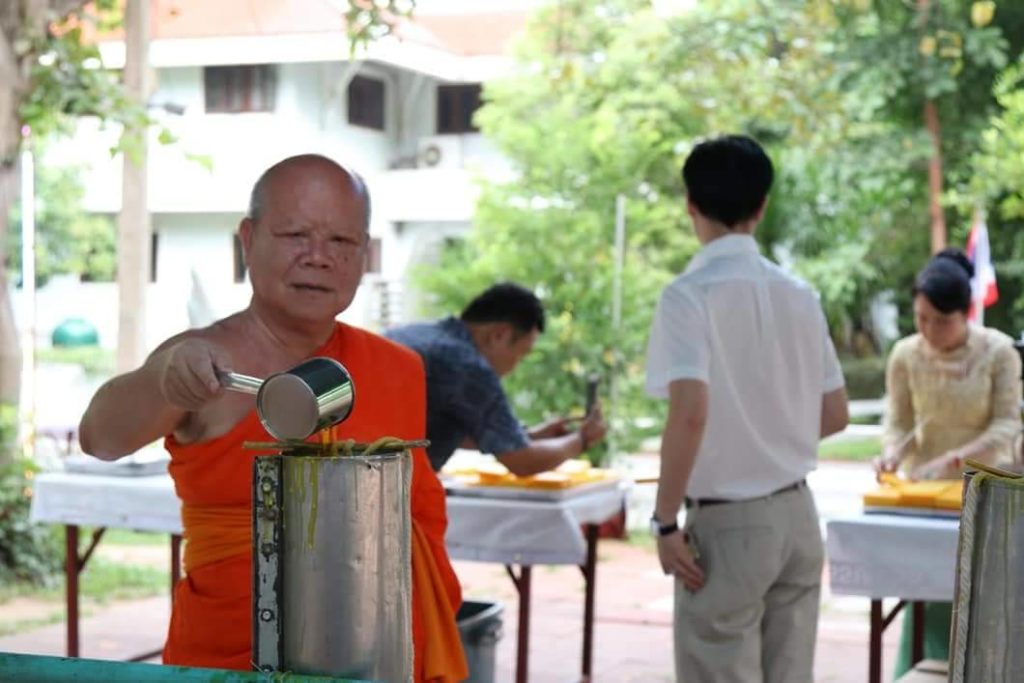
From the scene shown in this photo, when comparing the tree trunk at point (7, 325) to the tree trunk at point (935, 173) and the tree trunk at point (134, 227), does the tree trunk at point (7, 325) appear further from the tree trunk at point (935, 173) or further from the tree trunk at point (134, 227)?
the tree trunk at point (935, 173)

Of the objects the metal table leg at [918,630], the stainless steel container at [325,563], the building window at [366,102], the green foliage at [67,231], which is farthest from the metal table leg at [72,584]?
the building window at [366,102]

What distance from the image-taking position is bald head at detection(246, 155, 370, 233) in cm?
212

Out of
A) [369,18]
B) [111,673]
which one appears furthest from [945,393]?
[111,673]

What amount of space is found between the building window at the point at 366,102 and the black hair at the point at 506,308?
51.0ft

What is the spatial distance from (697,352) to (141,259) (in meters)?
6.47

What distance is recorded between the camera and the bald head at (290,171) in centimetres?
212

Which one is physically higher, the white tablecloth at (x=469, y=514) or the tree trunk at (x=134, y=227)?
the tree trunk at (x=134, y=227)

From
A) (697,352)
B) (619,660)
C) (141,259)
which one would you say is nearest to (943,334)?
(697,352)

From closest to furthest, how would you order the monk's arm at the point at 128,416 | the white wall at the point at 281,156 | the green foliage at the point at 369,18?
the monk's arm at the point at 128,416, the green foliage at the point at 369,18, the white wall at the point at 281,156

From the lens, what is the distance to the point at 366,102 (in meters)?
19.6

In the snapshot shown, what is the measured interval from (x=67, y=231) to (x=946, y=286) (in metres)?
16.8

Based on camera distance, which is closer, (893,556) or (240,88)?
(893,556)

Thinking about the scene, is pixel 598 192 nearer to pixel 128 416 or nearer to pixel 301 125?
pixel 301 125

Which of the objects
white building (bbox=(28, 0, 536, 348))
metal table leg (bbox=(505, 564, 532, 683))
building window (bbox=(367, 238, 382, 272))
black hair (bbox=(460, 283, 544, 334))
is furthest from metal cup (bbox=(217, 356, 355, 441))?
building window (bbox=(367, 238, 382, 272))
